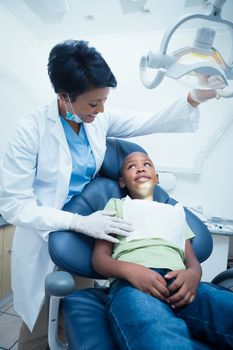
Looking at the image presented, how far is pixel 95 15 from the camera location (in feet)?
6.38

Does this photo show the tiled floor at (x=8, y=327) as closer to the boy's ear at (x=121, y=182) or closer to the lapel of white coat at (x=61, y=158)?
the lapel of white coat at (x=61, y=158)

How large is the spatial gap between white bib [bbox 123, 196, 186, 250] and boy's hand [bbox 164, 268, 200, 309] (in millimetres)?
142

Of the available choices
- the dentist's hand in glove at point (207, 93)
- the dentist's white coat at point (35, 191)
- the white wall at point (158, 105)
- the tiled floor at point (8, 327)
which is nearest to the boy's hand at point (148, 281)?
the dentist's white coat at point (35, 191)

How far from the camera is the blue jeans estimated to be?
0.54 metres

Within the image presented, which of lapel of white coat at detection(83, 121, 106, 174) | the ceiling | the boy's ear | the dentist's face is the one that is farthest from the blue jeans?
the ceiling

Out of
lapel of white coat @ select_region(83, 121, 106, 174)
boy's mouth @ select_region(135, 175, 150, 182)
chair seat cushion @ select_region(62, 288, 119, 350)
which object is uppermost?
lapel of white coat @ select_region(83, 121, 106, 174)

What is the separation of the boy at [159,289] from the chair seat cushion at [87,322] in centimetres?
4

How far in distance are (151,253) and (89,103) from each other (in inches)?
25.5

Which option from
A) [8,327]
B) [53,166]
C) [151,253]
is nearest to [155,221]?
[151,253]

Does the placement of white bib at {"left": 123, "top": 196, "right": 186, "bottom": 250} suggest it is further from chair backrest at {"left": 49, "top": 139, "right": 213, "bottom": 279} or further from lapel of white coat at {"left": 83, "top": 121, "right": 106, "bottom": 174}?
lapel of white coat at {"left": 83, "top": 121, "right": 106, "bottom": 174}

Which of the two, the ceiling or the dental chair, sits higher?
the ceiling

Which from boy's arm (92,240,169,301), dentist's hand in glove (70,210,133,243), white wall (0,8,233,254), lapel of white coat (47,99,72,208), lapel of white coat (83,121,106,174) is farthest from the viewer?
white wall (0,8,233,254)

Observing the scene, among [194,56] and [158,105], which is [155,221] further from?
[158,105]

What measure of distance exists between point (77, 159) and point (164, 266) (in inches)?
23.5
